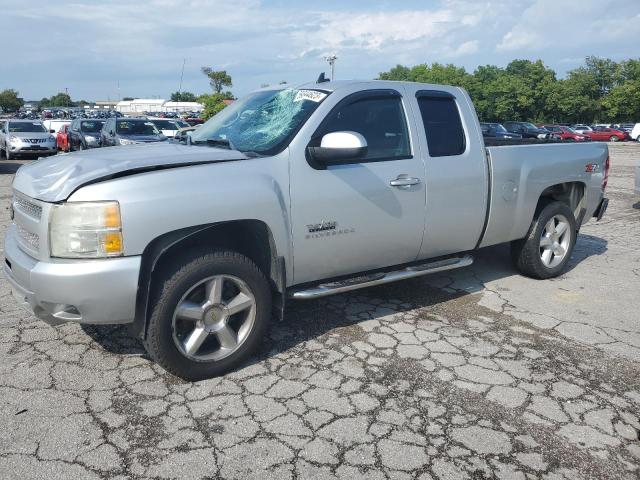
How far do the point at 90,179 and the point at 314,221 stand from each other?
4.69 ft

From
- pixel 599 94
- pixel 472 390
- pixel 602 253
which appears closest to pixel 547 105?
pixel 599 94

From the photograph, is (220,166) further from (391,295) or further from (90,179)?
(391,295)

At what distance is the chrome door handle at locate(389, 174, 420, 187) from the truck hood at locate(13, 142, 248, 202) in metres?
1.16

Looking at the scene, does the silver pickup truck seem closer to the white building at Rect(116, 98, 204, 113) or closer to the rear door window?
the rear door window

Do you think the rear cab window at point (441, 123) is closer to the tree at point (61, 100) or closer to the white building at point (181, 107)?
the white building at point (181, 107)

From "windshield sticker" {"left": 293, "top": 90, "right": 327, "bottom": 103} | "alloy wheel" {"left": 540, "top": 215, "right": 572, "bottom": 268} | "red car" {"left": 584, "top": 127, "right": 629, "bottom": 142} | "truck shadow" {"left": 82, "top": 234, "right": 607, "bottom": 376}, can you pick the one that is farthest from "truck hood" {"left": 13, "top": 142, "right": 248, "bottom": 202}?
"red car" {"left": 584, "top": 127, "right": 629, "bottom": 142}

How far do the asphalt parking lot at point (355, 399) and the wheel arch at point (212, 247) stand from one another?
1.73 ft

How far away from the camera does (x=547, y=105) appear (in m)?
69.1

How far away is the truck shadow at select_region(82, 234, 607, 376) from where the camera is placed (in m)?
3.97

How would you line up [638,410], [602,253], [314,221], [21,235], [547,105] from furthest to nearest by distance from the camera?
[547,105], [602,253], [314,221], [21,235], [638,410]

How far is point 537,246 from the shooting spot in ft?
17.7

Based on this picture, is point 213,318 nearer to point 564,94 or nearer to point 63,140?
point 63,140

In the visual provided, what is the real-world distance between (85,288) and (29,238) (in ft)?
2.03

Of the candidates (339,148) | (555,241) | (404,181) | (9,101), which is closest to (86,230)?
(339,148)
